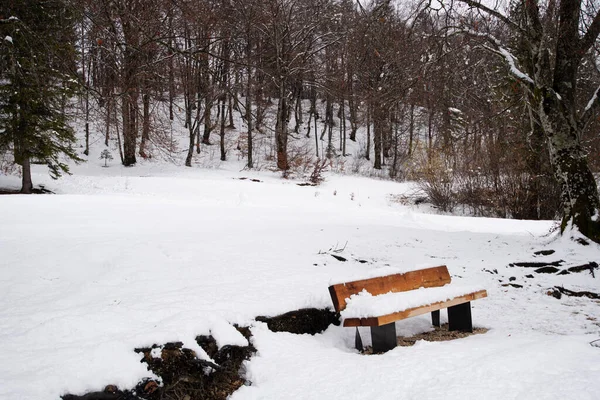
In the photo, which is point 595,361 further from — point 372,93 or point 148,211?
point 148,211

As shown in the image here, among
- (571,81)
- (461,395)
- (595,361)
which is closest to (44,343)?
(461,395)

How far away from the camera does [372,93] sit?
7566mm

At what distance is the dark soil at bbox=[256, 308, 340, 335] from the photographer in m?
3.53

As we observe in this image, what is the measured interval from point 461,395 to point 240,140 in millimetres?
27525

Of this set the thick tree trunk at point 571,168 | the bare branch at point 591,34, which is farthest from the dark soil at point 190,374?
the bare branch at point 591,34

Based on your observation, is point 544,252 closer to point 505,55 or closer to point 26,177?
point 505,55

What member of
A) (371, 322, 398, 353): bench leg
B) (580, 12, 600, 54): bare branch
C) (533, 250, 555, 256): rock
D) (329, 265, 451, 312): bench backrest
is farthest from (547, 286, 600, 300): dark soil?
(580, 12, 600, 54): bare branch

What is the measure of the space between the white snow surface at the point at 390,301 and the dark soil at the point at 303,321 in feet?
1.57

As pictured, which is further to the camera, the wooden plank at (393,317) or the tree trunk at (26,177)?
the tree trunk at (26,177)

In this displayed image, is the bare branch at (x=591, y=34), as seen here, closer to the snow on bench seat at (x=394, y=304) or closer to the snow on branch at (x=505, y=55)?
the snow on branch at (x=505, y=55)

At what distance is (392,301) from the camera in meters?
3.31

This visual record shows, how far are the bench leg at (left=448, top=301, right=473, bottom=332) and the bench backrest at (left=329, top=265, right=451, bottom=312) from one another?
12.1 inches

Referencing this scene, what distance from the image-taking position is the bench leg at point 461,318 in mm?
4027

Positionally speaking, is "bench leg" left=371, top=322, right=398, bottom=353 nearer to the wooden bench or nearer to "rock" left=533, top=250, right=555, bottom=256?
the wooden bench
